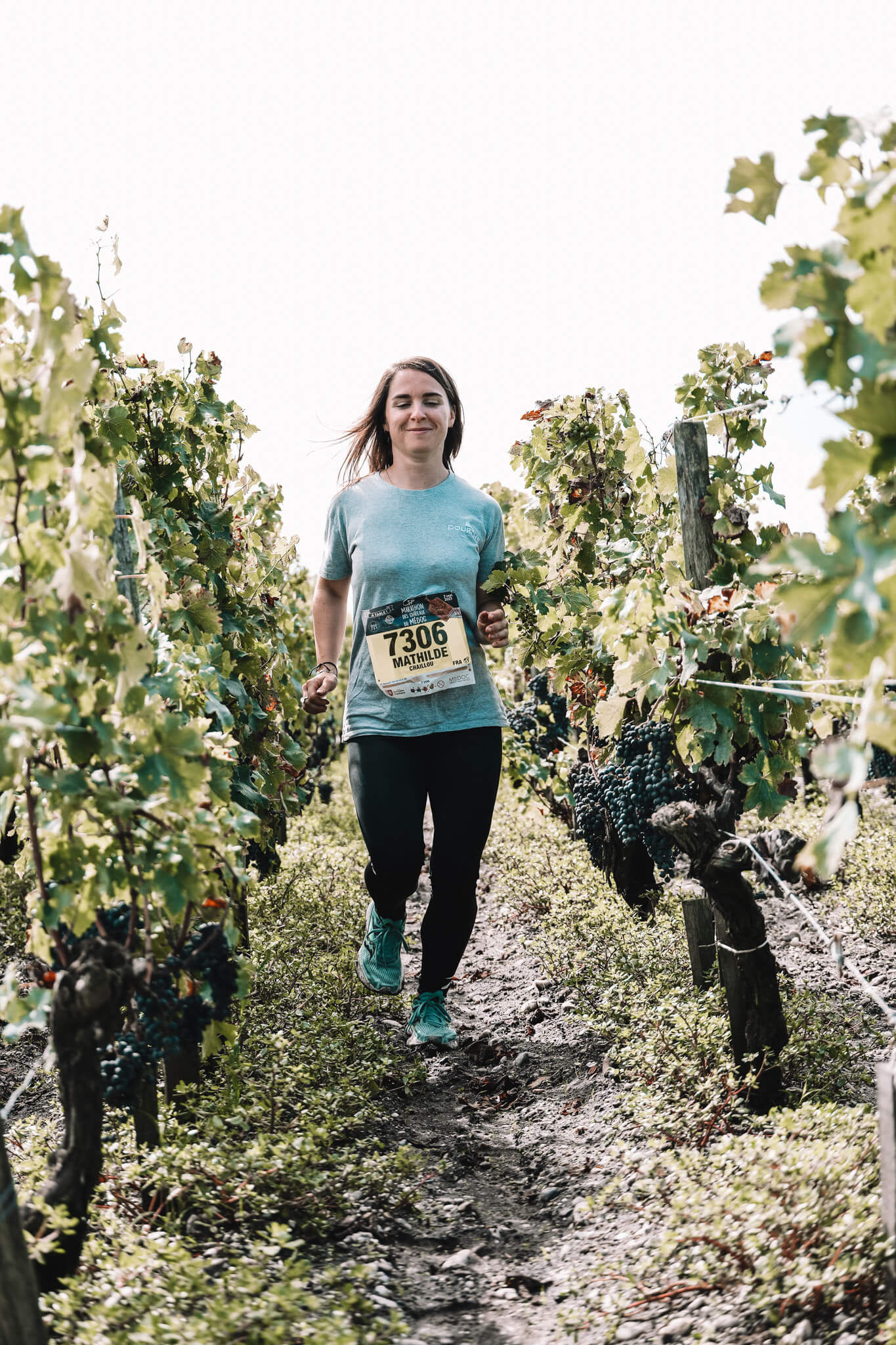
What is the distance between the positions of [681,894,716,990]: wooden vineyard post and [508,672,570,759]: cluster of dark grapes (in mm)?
3048

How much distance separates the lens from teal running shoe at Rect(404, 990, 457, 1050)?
337cm

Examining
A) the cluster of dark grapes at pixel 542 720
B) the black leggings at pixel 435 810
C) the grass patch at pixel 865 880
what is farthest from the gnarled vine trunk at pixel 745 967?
the cluster of dark grapes at pixel 542 720

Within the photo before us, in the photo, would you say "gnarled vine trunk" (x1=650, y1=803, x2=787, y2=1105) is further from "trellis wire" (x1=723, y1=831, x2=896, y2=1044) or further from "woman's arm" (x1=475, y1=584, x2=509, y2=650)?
"woman's arm" (x1=475, y1=584, x2=509, y2=650)

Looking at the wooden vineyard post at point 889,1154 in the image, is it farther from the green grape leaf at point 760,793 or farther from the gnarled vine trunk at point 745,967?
the green grape leaf at point 760,793

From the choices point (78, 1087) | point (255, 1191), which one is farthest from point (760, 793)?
point (78, 1087)

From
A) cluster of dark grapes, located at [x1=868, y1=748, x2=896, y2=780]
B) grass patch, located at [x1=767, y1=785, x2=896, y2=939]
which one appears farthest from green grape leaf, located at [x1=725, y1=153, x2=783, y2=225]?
cluster of dark grapes, located at [x1=868, y1=748, x2=896, y2=780]

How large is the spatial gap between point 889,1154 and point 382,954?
6.69 ft

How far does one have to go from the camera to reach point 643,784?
3.65m

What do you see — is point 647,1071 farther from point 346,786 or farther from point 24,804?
point 346,786

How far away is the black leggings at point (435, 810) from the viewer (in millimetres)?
3188

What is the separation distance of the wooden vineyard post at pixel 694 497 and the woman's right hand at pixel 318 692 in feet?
3.86

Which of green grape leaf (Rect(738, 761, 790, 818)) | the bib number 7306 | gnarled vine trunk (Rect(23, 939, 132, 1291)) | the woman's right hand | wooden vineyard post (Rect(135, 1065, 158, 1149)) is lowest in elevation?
wooden vineyard post (Rect(135, 1065, 158, 1149))

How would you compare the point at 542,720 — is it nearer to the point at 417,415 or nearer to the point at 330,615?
the point at 330,615

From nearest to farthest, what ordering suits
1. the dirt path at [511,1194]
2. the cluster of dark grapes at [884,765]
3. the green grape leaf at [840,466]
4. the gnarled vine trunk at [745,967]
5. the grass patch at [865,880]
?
the green grape leaf at [840,466] → the dirt path at [511,1194] → the gnarled vine trunk at [745,967] → the grass patch at [865,880] → the cluster of dark grapes at [884,765]
